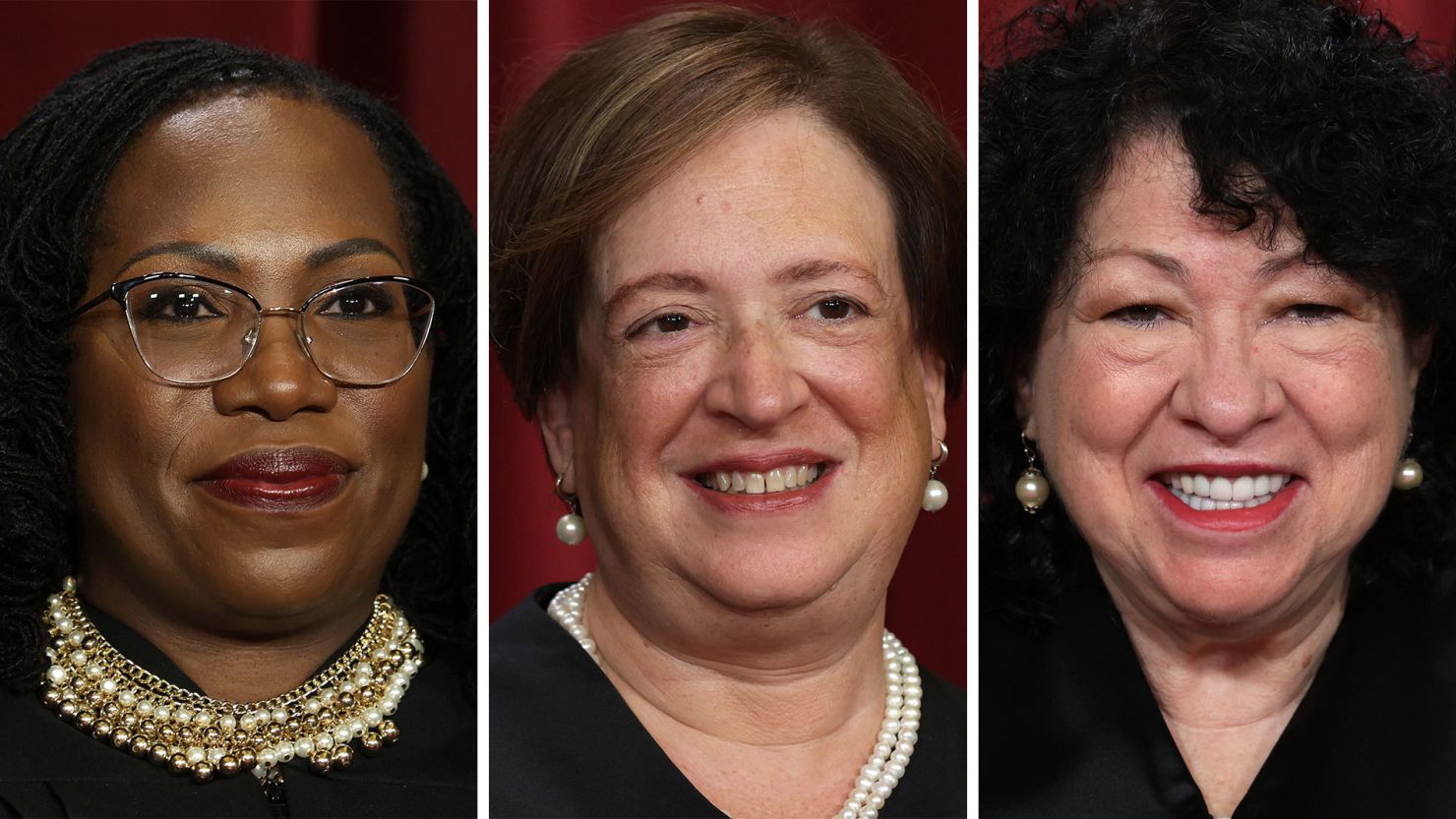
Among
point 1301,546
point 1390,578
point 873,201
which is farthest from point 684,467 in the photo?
point 1390,578

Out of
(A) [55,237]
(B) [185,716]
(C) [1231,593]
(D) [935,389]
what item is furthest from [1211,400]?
(A) [55,237]

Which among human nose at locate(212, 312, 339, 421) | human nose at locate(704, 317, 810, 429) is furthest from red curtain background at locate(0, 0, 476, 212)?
human nose at locate(704, 317, 810, 429)

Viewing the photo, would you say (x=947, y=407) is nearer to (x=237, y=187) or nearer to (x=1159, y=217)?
(x=1159, y=217)

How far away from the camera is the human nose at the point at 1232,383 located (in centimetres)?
196

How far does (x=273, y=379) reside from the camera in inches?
75.7

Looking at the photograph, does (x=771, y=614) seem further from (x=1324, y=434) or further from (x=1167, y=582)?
(x=1324, y=434)

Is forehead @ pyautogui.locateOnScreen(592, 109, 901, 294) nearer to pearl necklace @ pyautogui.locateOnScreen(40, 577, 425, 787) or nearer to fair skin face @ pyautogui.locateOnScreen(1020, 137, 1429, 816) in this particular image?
fair skin face @ pyautogui.locateOnScreen(1020, 137, 1429, 816)

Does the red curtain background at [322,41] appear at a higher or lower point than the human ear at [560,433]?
higher

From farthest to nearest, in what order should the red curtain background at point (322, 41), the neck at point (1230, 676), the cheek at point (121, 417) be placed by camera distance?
the red curtain background at point (322, 41) < the neck at point (1230, 676) < the cheek at point (121, 417)

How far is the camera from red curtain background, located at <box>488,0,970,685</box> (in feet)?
7.26

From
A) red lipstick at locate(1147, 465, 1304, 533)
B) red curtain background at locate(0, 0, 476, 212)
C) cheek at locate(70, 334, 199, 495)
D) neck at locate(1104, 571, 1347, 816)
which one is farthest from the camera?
red curtain background at locate(0, 0, 476, 212)

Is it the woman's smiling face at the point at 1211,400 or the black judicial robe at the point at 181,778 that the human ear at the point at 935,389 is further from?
the black judicial robe at the point at 181,778

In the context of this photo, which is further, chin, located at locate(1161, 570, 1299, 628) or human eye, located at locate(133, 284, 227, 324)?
chin, located at locate(1161, 570, 1299, 628)

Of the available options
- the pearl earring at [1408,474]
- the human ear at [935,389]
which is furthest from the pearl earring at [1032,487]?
the pearl earring at [1408,474]
